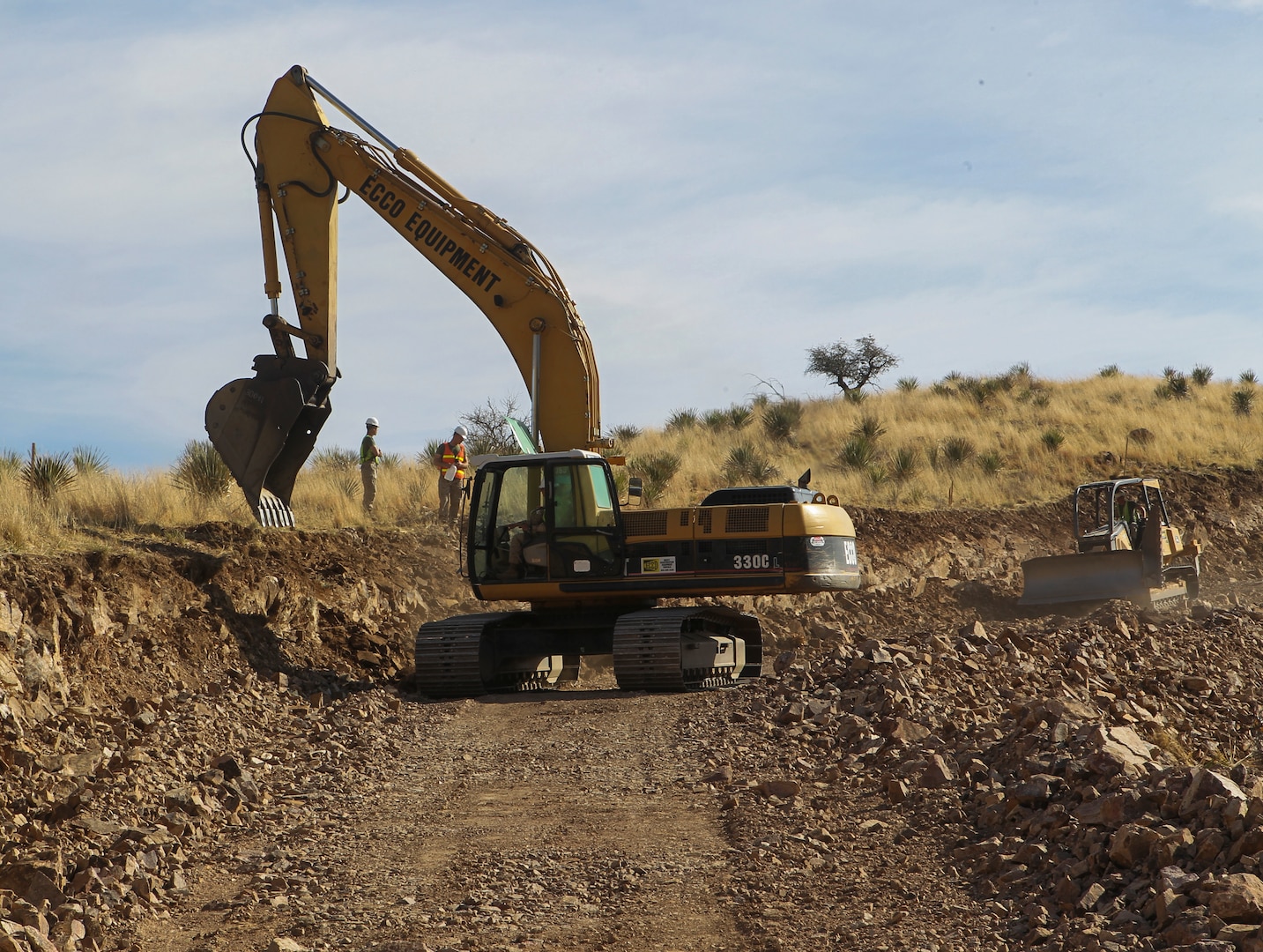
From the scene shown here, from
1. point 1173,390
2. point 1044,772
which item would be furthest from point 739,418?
point 1044,772

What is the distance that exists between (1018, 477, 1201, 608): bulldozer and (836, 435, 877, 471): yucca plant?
8.75 metres

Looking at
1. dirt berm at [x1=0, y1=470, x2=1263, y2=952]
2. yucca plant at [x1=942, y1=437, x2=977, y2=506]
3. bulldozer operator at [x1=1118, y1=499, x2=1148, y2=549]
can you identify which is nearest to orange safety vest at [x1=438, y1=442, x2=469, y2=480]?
dirt berm at [x1=0, y1=470, x2=1263, y2=952]

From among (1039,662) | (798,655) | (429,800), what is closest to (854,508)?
(798,655)

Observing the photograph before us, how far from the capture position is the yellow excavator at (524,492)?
45.1 ft

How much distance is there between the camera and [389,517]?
20.5 metres

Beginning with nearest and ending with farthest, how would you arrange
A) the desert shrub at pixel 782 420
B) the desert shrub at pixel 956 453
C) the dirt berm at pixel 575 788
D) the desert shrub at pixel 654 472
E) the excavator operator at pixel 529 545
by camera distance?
the dirt berm at pixel 575 788 → the excavator operator at pixel 529 545 → the desert shrub at pixel 654 472 → the desert shrub at pixel 956 453 → the desert shrub at pixel 782 420

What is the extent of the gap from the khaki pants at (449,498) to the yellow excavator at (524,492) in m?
4.88

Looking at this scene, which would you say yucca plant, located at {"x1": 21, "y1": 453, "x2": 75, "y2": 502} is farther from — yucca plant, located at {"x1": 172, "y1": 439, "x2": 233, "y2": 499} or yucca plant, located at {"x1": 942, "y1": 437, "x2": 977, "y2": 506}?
yucca plant, located at {"x1": 942, "y1": 437, "x2": 977, "y2": 506}

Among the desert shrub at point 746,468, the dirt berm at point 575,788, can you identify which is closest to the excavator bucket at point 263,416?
the dirt berm at point 575,788

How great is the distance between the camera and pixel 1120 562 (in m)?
20.1

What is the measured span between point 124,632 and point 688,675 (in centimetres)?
601

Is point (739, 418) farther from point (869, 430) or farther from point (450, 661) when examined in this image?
point (450, 661)

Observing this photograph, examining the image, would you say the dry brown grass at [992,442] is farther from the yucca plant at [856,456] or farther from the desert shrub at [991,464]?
the yucca plant at [856,456]

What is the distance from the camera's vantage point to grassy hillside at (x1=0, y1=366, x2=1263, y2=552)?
15594 mm
